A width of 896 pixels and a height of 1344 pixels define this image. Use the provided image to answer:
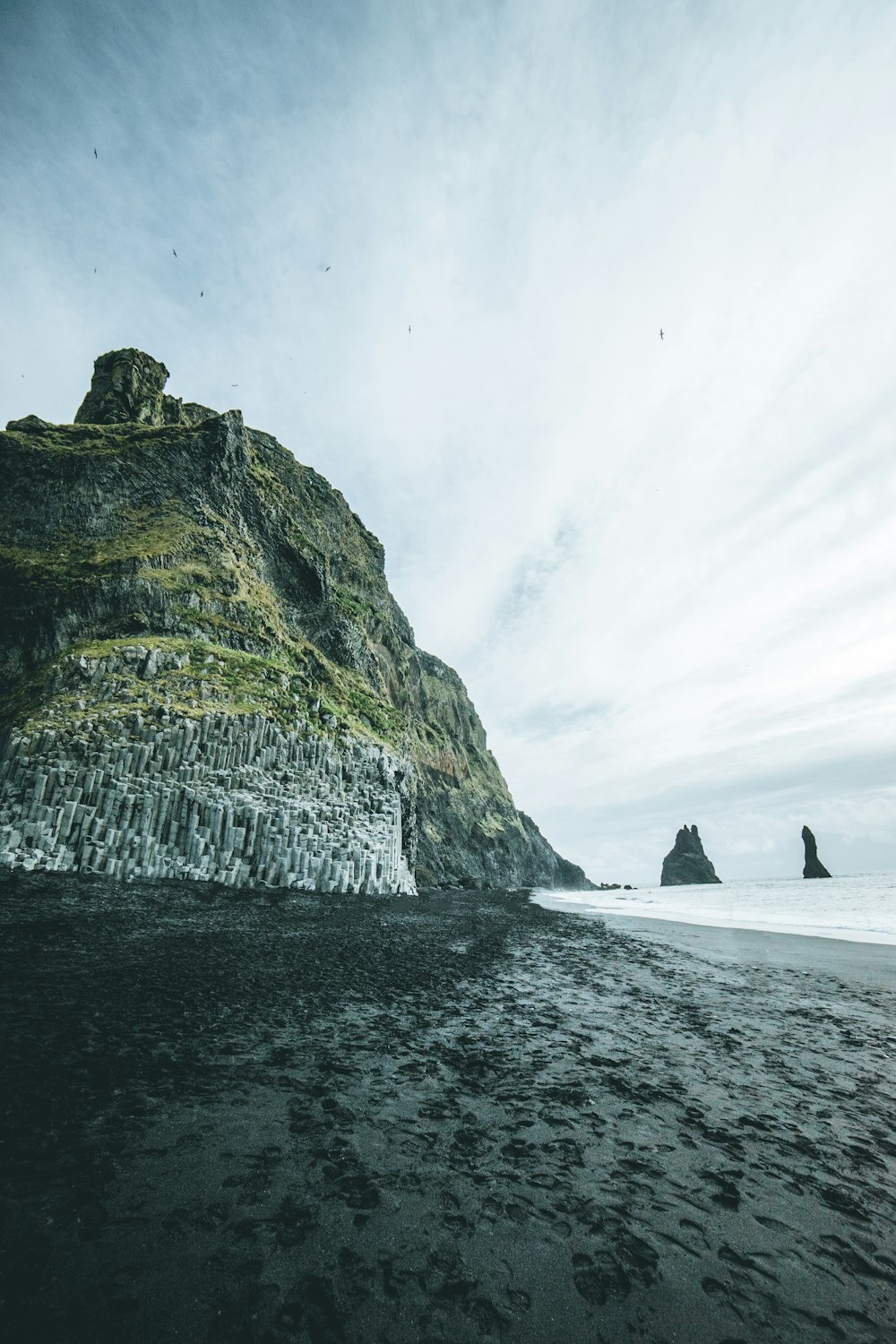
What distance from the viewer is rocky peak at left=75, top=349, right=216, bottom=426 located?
2144 inches

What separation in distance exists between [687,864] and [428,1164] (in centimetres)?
18866

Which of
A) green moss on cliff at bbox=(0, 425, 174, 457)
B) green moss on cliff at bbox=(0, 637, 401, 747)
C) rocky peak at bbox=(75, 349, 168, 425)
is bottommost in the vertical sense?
green moss on cliff at bbox=(0, 637, 401, 747)

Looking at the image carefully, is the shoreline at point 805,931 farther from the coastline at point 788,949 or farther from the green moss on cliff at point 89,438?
the green moss on cliff at point 89,438

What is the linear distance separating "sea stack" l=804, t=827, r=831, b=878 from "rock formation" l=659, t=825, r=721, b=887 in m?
43.2

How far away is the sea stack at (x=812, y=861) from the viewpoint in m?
122

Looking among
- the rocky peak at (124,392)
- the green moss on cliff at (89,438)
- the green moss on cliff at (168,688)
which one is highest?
the rocky peak at (124,392)

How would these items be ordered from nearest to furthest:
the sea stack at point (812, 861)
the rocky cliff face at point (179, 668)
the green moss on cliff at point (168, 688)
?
1. the rocky cliff face at point (179, 668)
2. the green moss on cliff at point (168, 688)
3. the sea stack at point (812, 861)

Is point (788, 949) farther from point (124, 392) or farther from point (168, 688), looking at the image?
point (124, 392)

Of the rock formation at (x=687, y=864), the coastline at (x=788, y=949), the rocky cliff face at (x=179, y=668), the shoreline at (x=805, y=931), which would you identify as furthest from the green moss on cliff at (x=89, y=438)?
the rock formation at (x=687, y=864)

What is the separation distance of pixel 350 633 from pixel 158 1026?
50487mm

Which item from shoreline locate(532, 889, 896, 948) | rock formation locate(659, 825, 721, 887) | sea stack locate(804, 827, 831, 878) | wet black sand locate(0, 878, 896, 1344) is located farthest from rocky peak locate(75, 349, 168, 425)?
rock formation locate(659, 825, 721, 887)

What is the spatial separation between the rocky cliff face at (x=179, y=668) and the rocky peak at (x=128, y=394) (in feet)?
0.86

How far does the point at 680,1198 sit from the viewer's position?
356cm

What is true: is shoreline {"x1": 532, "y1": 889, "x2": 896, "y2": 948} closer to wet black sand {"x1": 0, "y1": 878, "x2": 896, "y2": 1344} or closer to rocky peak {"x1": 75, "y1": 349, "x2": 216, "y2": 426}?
wet black sand {"x1": 0, "y1": 878, "x2": 896, "y2": 1344}
